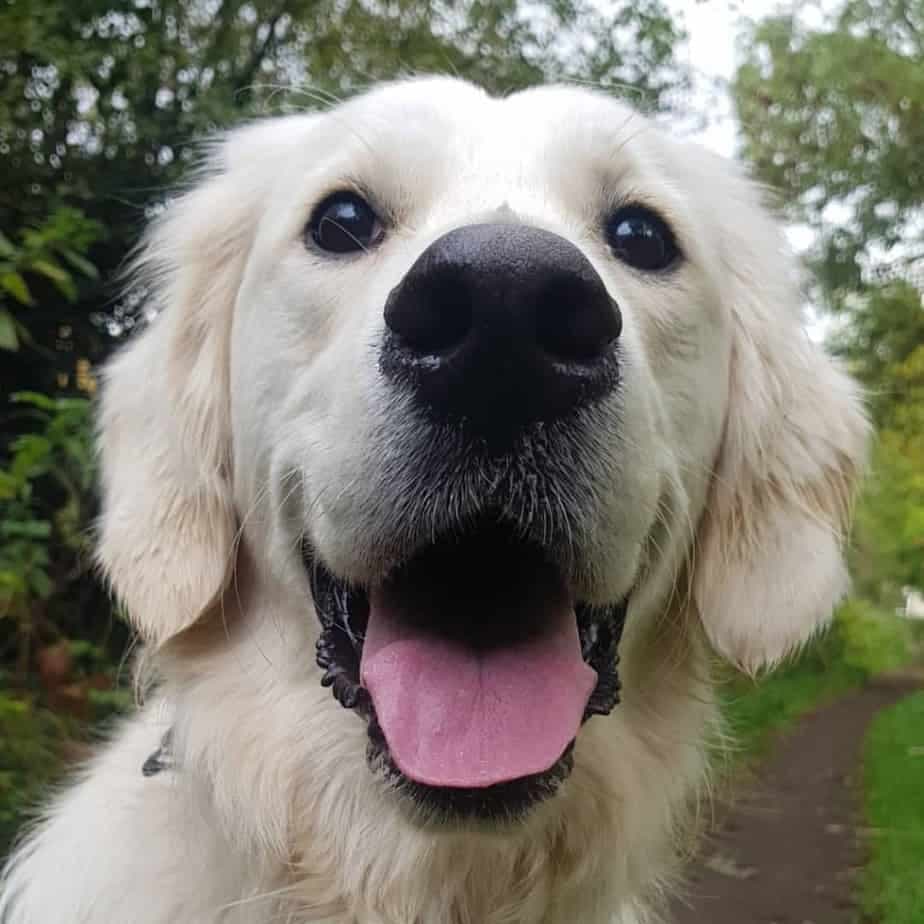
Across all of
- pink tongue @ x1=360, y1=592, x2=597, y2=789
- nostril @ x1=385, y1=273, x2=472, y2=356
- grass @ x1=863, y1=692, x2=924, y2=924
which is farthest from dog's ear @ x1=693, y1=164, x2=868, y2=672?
grass @ x1=863, y1=692, x2=924, y2=924

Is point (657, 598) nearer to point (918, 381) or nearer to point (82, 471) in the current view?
point (82, 471)

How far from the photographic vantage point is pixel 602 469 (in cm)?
172

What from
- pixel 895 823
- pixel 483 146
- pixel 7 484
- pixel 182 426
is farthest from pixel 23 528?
pixel 895 823

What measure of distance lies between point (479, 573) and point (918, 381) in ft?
44.6

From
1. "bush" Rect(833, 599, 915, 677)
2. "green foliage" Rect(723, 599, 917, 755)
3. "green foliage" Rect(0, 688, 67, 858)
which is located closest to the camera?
"green foliage" Rect(0, 688, 67, 858)

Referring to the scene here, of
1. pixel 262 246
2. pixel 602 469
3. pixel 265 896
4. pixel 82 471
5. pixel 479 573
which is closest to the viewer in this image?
pixel 602 469

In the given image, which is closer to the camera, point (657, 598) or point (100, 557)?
point (657, 598)

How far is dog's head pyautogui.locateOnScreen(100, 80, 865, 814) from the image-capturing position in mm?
1630

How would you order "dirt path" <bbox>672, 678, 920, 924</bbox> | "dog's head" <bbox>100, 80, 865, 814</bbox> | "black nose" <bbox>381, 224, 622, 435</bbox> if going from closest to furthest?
"black nose" <bbox>381, 224, 622, 435</bbox> → "dog's head" <bbox>100, 80, 865, 814</bbox> → "dirt path" <bbox>672, 678, 920, 924</bbox>

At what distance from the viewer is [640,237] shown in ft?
7.45

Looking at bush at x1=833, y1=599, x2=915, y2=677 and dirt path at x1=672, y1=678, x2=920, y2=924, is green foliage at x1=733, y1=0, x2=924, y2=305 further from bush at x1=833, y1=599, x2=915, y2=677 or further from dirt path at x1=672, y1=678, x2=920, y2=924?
bush at x1=833, y1=599, x2=915, y2=677

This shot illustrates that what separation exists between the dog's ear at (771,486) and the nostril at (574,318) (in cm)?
98

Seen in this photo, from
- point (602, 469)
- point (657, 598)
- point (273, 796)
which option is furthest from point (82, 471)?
point (602, 469)

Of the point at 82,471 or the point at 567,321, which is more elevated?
the point at 567,321
